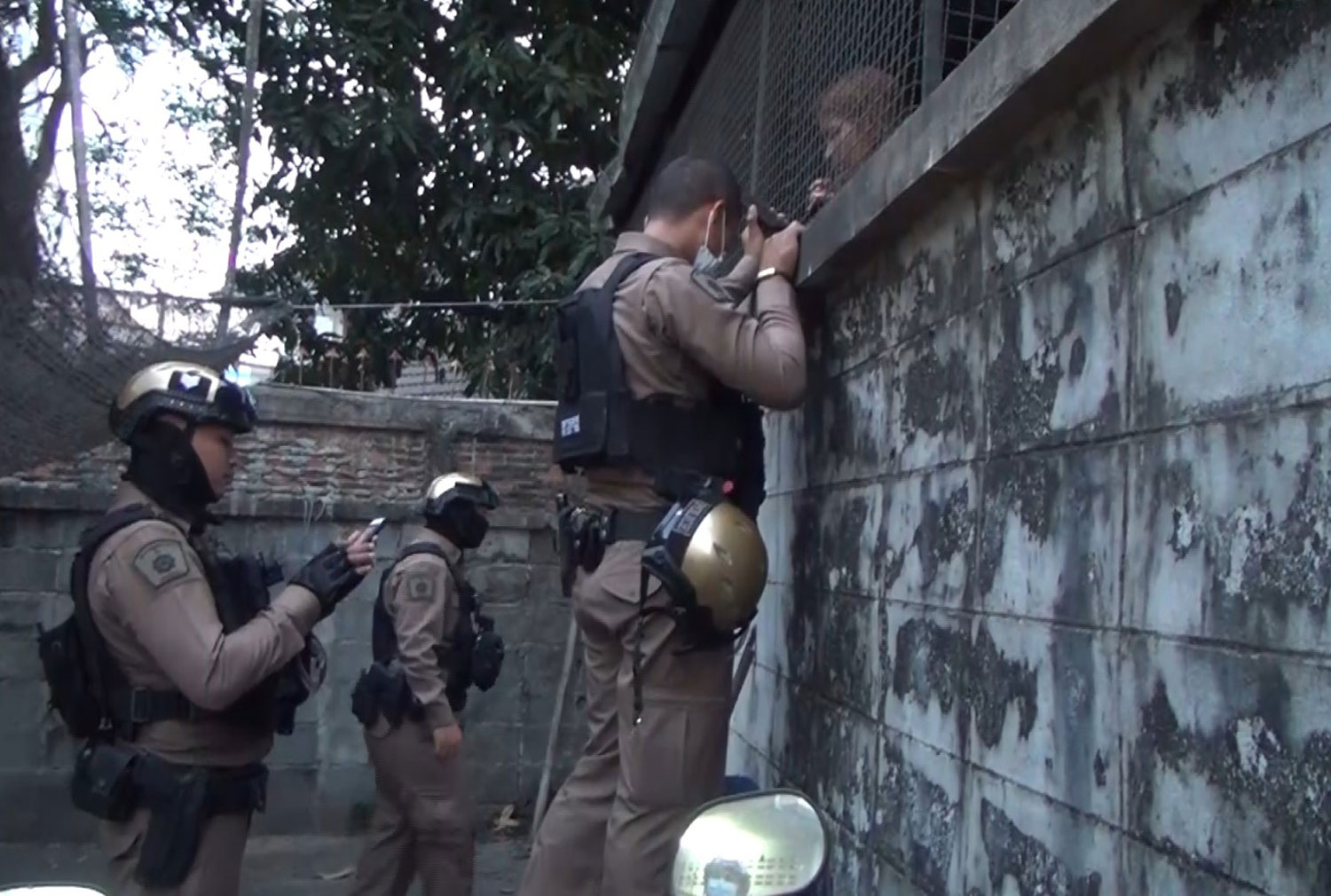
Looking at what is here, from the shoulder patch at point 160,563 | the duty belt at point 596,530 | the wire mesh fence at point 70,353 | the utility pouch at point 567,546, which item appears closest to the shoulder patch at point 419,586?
the wire mesh fence at point 70,353

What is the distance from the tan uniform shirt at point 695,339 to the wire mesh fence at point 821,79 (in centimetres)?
46

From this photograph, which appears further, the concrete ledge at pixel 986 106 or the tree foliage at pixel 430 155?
the tree foliage at pixel 430 155

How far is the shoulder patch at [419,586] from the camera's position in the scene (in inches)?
250

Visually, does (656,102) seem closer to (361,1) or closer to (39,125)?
(39,125)

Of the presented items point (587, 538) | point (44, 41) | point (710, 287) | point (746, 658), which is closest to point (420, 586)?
point (746, 658)

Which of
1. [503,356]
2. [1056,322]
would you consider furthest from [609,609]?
[503,356]

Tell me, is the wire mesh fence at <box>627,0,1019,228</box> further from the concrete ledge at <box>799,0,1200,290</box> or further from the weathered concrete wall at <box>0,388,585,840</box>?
the weathered concrete wall at <box>0,388,585,840</box>

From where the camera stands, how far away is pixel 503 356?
11.3 meters

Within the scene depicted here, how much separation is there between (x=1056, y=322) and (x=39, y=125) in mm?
6095

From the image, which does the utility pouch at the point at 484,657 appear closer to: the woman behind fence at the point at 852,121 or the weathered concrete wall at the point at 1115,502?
the woman behind fence at the point at 852,121

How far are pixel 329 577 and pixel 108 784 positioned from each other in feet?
2.27

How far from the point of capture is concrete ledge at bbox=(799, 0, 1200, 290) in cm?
224

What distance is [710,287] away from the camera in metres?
3.74

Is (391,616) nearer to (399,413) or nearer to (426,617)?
(426,617)
